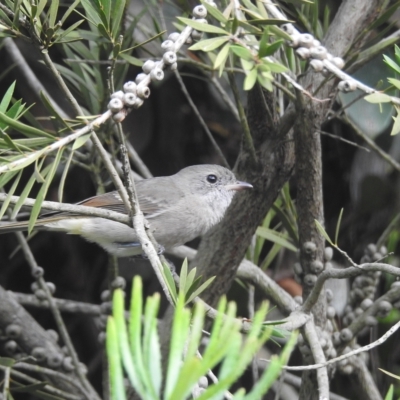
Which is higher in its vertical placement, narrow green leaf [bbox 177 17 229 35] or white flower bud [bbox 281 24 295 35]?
white flower bud [bbox 281 24 295 35]

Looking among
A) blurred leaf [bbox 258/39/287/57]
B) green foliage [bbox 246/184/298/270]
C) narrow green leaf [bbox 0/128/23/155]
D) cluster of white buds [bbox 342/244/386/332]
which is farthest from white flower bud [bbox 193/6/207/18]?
cluster of white buds [bbox 342/244/386/332]

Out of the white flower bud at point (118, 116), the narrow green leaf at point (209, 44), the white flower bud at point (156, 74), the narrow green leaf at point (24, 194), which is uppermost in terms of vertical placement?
the narrow green leaf at point (209, 44)

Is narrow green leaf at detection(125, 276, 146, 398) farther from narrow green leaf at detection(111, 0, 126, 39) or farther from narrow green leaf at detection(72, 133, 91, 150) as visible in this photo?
narrow green leaf at detection(111, 0, 126, 39)

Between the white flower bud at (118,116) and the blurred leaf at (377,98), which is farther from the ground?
the blurred leaf at (377,98)

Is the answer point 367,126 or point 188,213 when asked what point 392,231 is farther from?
point 188,213

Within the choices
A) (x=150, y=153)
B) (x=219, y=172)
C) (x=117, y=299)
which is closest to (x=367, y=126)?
(x=219, y=172)

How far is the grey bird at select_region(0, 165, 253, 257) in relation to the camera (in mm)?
3271

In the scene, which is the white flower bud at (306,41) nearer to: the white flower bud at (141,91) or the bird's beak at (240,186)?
the white flower bud at (141,91)

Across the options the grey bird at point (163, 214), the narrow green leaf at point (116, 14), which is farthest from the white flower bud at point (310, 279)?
the narrow green leaf at point (116, 14)

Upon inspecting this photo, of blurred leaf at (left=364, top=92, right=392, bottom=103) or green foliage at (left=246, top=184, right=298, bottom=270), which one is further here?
green foliage at (left=246, top=184, right=298, bottom=270)

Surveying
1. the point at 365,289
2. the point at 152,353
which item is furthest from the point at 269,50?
the point at 365,289

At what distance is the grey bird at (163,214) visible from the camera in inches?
129

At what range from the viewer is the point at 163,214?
3.49m

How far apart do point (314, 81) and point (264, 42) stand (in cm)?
115
